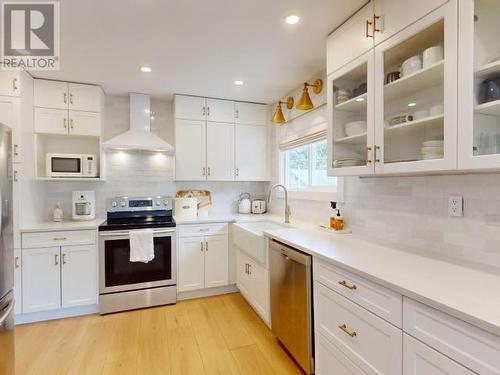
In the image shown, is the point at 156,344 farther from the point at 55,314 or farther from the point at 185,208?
the point at 185,208

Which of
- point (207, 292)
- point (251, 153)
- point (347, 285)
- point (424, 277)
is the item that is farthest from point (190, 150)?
point (424, 277)

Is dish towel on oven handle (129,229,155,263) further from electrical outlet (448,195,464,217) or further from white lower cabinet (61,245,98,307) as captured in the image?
electrical outlet (448,195,464,217)

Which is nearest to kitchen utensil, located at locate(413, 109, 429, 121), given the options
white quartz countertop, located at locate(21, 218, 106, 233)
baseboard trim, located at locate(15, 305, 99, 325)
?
white quartz countertop, located at locate(21, 218, 106, 233)

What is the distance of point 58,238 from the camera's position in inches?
101

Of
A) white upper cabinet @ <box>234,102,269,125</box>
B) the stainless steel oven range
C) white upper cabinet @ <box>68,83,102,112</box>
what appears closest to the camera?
the stainless steel oven range

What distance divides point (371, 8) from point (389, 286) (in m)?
1.56

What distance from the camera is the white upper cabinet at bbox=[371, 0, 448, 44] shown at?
127cm

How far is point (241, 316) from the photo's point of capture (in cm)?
262

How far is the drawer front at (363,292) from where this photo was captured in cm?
109

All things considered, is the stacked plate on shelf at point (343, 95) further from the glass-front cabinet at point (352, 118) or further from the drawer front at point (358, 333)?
the drawer front at point (358, 333)

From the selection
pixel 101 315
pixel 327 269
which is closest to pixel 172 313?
pixel 101 315

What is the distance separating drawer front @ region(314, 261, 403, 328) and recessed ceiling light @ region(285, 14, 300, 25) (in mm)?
1583

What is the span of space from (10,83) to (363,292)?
10.7ft

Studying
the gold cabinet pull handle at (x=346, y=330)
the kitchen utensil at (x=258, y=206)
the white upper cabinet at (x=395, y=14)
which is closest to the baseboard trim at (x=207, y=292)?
the kitchen utensil at (x=258, y=206)
